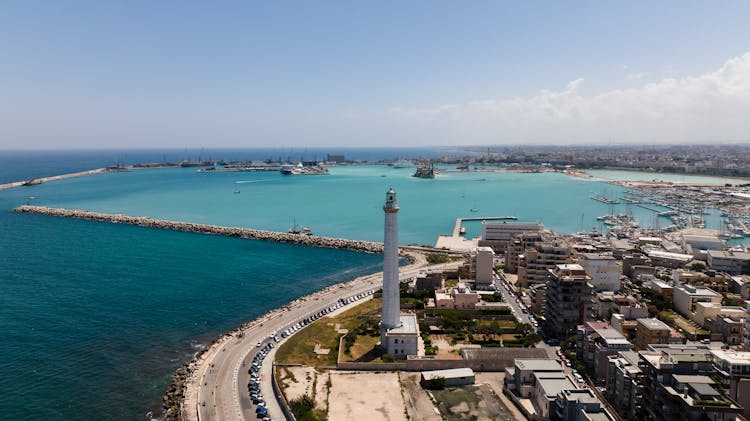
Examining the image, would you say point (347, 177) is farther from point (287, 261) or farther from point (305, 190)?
point (287, 261)

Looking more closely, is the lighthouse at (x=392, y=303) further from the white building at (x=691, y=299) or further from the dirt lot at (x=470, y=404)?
the white building at (x=691, y=299)

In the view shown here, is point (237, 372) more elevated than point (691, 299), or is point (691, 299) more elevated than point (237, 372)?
point (691, 299)

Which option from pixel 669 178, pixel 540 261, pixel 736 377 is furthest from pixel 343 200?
pixel 669 178

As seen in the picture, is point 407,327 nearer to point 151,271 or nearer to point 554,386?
Result: point 554,386

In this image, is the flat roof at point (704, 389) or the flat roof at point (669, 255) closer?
the flat roof at point (704, 389)

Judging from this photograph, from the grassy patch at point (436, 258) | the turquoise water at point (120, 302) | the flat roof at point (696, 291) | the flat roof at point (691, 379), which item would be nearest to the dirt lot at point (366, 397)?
the turquoise water at point (120, 302)

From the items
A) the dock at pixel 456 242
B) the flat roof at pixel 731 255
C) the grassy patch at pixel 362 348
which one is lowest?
the grassy patch at pixel 362 348

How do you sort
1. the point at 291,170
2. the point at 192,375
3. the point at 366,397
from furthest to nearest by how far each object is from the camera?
the point at 291,170
the point at 192,375
the point at 366,397
